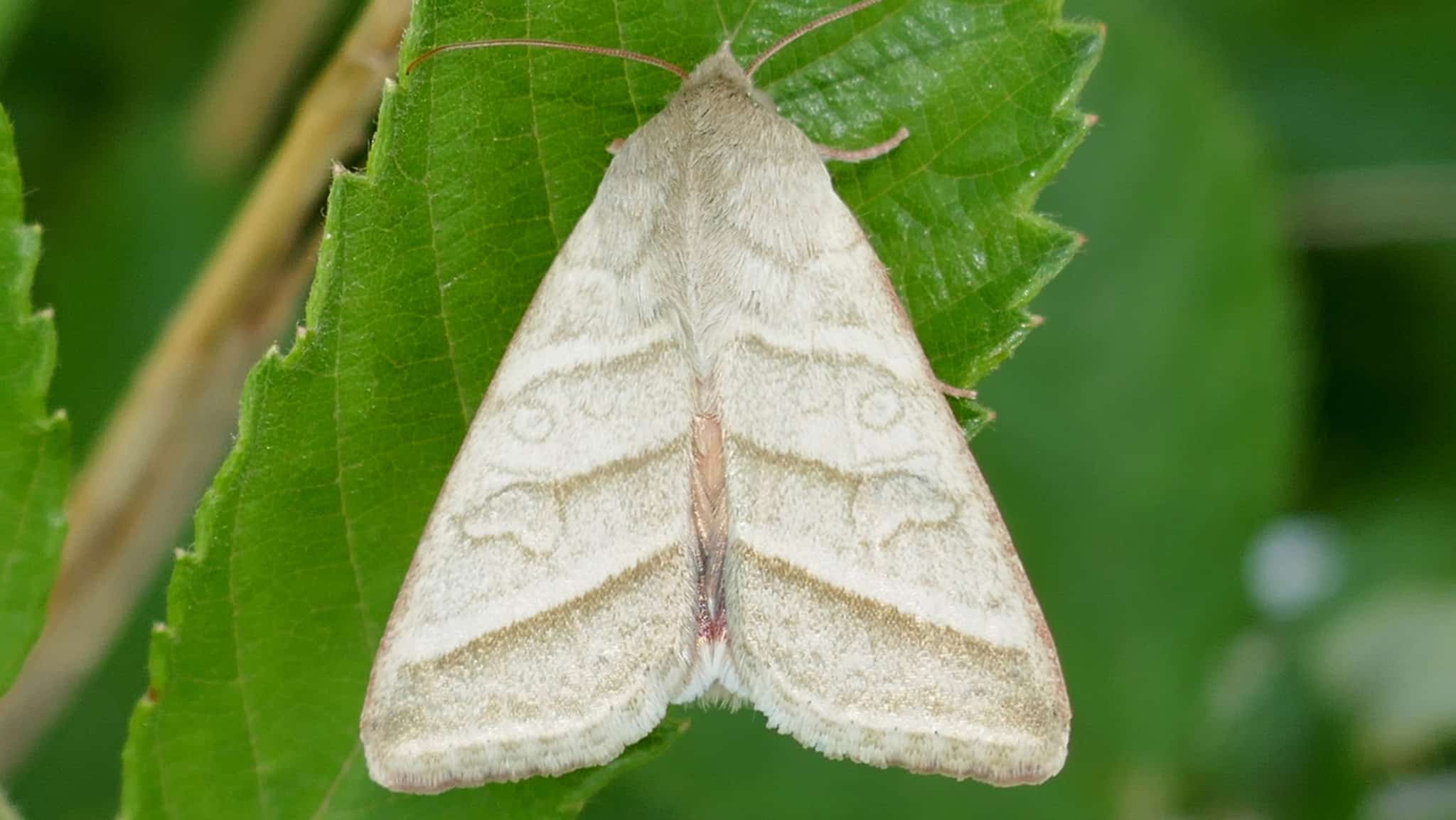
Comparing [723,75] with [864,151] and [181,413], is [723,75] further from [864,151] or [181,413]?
[181,413]

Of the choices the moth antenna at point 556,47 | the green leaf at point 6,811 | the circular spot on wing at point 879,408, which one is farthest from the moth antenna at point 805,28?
the green leaf at point 6,811

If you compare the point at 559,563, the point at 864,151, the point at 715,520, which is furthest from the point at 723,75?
the point at 559,563

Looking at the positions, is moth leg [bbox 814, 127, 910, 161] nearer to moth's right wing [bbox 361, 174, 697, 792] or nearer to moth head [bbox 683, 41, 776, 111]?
moth head [bbox 683, 41, 776, 111]

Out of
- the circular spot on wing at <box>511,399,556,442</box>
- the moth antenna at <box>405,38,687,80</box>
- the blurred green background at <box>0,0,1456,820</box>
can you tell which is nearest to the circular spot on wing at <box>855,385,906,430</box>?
the circular spot on wing at <box>511,399,556,442</box>

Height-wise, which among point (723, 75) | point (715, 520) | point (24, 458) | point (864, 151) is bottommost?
point (715, 520)

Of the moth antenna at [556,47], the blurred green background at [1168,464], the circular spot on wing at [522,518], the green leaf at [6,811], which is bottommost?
the blurred green background at [1168,464]

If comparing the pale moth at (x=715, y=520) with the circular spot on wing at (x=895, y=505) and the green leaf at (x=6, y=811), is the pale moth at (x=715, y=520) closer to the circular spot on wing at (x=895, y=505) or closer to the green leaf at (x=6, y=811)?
the circular spot on wing at (x=895, y=505)
